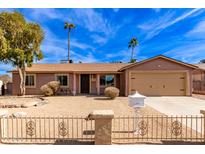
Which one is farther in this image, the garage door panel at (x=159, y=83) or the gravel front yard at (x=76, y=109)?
the garage door panel at (x=159, y=83)

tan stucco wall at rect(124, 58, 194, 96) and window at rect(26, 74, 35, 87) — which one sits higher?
tan stucco wall at rect(124, 58, 194, 96)

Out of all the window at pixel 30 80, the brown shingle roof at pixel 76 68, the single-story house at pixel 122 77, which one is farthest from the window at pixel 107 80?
the window at pixel 30 80

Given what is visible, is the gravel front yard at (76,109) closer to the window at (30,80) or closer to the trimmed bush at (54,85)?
the trimmed bush at (54,85)

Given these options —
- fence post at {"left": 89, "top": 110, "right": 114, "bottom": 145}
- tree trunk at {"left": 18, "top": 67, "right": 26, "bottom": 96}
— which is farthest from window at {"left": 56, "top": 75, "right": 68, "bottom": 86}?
fence post at {"left": 89, "top": 110, "right": 114, "bottom": 145}

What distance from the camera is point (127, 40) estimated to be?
5503 cm

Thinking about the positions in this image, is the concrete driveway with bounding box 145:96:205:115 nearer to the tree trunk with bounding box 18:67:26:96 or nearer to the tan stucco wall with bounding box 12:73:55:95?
the tan stucco wall with bounding box 12:73:55:95

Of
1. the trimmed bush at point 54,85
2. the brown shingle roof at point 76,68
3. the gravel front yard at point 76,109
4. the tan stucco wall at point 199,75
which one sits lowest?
the gravel front yard at point 76,109

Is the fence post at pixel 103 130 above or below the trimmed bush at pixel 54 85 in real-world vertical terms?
below

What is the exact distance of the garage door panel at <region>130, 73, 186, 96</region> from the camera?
1988 centimetres

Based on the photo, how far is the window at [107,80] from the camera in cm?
2230

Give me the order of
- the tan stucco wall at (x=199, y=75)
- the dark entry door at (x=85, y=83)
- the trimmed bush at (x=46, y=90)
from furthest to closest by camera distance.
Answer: the tan stucco wall at (x=199, y=75) → the dark entry door at (x=85, y=83) → the trimmed bush at (x=46, y=90)

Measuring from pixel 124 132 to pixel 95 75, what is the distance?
51.8 ft

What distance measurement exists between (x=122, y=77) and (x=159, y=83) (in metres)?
4.16
